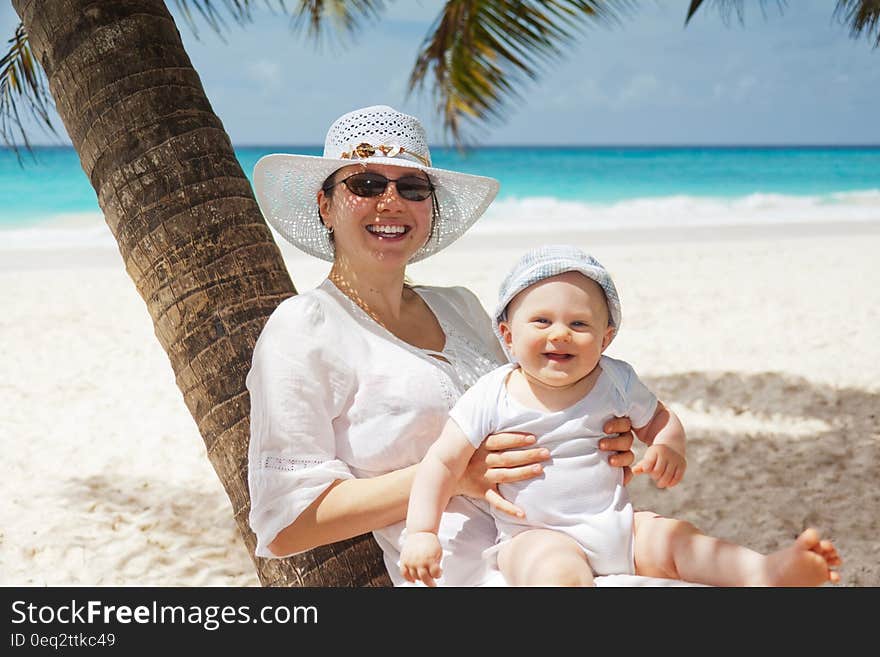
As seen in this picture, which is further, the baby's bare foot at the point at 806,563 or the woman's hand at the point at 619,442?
the woman's hand at the point at 619,442

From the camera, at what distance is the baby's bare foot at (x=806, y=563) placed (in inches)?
72.5

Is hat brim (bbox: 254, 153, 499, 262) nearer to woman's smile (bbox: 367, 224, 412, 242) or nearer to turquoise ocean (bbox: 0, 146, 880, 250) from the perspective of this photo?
woman's smile (bbox: 367, 224, 412, 242)

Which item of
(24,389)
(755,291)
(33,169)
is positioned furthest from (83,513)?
(33,169)

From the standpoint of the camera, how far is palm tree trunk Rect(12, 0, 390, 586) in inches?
102

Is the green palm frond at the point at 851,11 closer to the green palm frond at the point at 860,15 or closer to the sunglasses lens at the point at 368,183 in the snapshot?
the green palm frond at the point at 860,15

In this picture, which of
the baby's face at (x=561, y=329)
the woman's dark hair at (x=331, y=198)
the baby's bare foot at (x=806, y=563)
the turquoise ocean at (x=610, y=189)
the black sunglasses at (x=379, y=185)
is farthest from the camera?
the turquoise ocean at (x=610, y=189)

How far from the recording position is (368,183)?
2412 mm

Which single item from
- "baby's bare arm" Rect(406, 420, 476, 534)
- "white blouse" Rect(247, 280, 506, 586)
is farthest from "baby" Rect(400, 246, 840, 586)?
"white blouse" Rect(247, 280, 506, 586)

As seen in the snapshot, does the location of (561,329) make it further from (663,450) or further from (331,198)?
(331,198)

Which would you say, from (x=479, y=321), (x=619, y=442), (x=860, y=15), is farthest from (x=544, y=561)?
(x=860, y=15)

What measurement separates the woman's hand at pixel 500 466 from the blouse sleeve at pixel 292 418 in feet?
1.00

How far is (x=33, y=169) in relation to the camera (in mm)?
35500

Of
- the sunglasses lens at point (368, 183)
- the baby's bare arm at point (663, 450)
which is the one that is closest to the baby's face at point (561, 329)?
the baby's bare arm at point (663, 450)

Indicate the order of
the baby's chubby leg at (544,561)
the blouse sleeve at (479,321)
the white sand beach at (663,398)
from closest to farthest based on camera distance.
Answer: the baby's chubby leg at (544,561) < the blouse sleeve at (479,321) < the white sand beach at (663,398)
